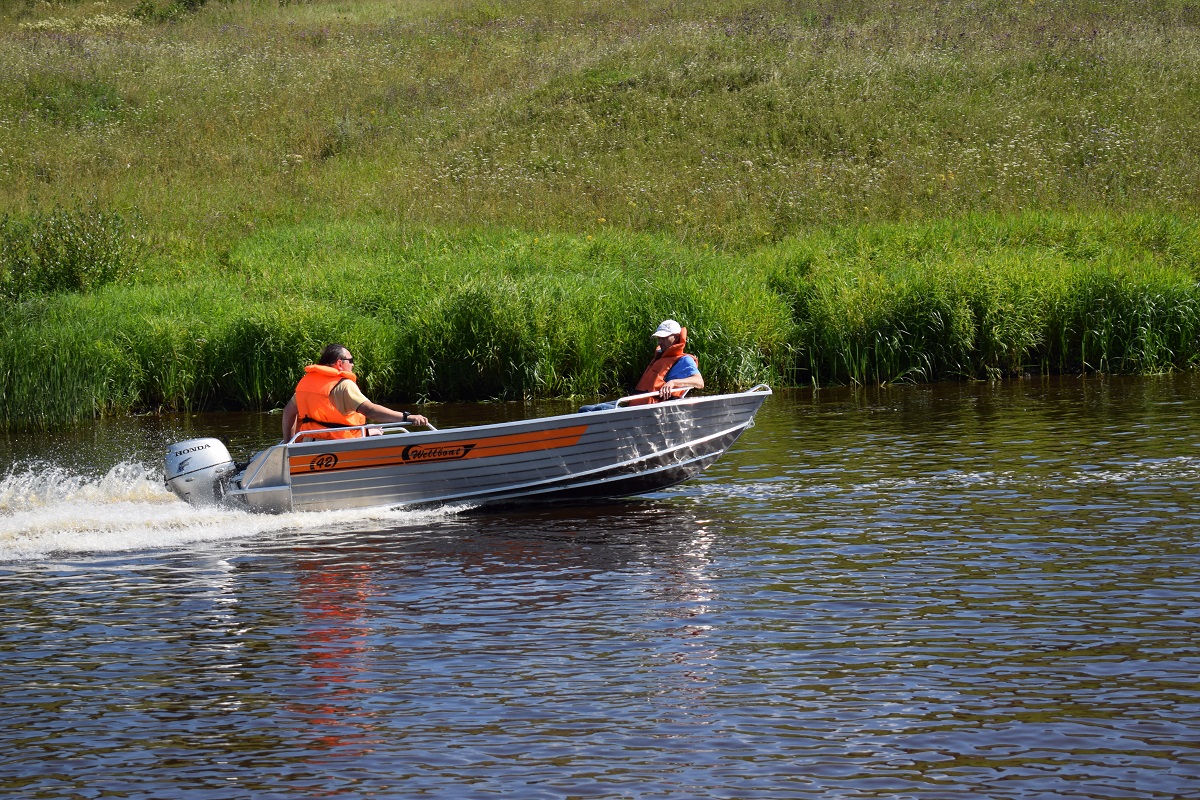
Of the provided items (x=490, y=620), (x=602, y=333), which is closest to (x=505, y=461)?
Result: (x=490, y=620)

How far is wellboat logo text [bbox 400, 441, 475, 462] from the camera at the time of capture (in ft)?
41.0

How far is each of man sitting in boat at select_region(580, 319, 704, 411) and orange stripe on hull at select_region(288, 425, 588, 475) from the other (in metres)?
0.73

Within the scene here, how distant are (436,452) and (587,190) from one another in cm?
1918

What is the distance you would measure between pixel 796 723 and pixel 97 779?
328 cm

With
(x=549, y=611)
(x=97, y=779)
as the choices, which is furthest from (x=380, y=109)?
(x=97, y=779)

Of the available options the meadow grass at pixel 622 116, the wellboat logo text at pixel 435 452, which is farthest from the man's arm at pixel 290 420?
the meadow grass at pixel 622 116

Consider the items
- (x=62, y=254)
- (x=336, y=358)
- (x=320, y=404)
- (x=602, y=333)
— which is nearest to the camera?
(x=320, y=404)

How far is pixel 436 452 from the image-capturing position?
12594mm

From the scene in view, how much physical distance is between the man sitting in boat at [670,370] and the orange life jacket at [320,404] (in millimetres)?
2428

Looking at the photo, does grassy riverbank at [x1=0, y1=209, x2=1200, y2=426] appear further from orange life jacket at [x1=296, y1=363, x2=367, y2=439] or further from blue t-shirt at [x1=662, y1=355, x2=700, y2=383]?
orange life jacket at [x1=296, y1=363, x2=367, y2=439]

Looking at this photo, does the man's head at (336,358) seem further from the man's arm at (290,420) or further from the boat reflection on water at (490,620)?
the boat reflection on water at (490,620)

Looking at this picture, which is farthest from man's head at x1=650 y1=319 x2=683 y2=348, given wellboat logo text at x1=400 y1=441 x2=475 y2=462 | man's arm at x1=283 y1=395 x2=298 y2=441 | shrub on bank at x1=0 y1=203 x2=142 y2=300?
shrub on bank at x1=0 y1=203 x2=142 y2=300

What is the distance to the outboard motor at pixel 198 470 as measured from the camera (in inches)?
486

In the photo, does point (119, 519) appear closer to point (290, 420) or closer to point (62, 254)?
point (290, 420)
